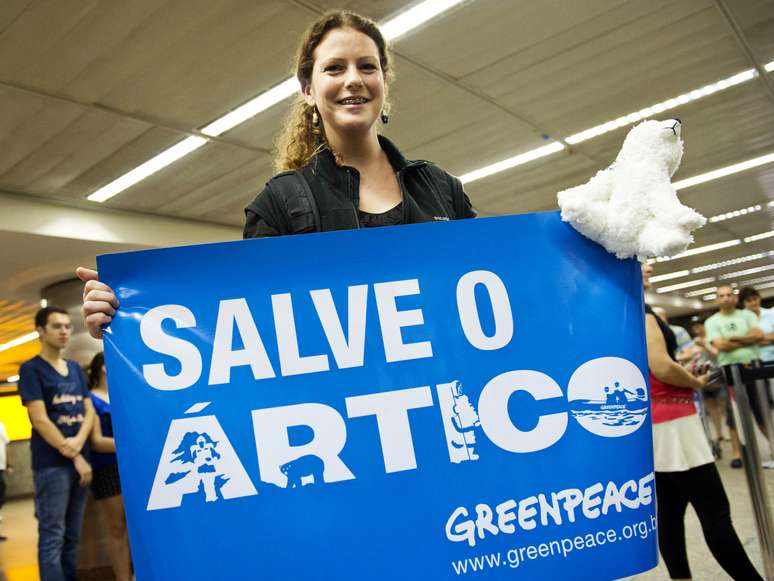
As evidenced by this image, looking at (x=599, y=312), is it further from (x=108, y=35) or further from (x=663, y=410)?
(x=108, y=35)

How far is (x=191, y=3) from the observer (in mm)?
3561

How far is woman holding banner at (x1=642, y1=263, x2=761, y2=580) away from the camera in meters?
2.09

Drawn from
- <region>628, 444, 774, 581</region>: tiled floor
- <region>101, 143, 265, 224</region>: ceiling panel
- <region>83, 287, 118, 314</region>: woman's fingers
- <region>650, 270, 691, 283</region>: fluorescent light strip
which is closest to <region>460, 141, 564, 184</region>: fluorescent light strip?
<region>101, 143, 265, 224</region>: ceiling panel

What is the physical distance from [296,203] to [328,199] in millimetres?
63

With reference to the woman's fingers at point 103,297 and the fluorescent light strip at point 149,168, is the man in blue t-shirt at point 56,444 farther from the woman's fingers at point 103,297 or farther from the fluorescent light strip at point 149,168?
the fluorescent light strip at point 149,168

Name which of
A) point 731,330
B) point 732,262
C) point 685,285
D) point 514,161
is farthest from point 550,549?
point 685,285

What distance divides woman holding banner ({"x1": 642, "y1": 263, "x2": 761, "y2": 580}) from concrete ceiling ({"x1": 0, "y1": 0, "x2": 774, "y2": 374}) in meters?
2.71

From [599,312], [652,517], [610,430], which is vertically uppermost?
[599,312]

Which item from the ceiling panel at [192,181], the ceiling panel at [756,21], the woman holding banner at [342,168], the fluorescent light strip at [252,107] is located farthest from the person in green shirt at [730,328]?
the woman holding banner at [342,168]

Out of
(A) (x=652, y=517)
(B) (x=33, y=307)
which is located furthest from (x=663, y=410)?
(B) (x=33, y=307)

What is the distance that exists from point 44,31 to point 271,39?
52.1 inches

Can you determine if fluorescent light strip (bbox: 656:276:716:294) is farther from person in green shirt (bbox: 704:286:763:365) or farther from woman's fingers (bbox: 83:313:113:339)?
woman's fingers (bbox: 83:313:113:339)

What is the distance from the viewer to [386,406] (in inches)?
40.8

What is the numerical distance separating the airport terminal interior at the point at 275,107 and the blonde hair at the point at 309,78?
1.46 metres
